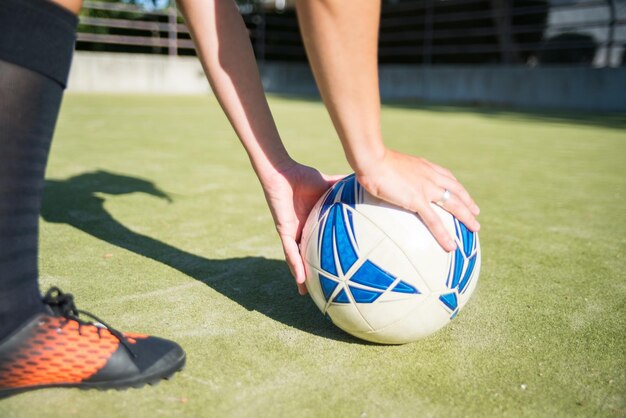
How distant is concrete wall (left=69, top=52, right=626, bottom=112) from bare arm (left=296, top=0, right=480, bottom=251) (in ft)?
54.4

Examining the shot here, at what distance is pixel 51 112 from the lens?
5.16ft

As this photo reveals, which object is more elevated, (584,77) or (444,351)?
(584,77)

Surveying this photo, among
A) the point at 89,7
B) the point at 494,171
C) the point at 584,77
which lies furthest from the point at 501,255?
the point at 89,7

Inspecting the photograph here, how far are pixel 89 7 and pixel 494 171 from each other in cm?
1986

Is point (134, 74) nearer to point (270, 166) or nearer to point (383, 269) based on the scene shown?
point (270, 166)

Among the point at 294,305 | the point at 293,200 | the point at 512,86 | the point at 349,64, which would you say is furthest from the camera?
the point at 512,86

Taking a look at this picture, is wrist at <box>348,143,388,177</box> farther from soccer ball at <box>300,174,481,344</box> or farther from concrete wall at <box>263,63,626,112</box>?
concrete wall at <box>263,63,626,112</box>

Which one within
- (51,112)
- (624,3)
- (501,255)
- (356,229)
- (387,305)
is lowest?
(501,255)

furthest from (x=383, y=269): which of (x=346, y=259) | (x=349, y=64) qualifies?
(x=349, y=64)

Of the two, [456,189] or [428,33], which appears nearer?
[456,189]

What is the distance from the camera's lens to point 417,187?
1.68 meters

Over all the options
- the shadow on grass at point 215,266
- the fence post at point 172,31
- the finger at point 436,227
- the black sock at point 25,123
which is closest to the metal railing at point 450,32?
the fence post at point 172,31

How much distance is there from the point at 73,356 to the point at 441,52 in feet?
70.4

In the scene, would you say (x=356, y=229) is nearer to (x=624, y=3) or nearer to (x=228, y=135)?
(x=228, y=135)
